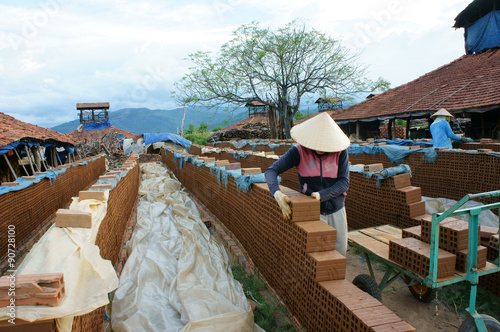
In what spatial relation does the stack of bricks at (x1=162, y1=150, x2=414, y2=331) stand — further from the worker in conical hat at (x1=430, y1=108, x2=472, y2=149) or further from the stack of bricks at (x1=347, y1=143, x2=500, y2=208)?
the worker in conical hat at (x1=430, y1=108, x2=472, y2=149)

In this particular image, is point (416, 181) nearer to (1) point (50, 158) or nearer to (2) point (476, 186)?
(2) point (476, 186)

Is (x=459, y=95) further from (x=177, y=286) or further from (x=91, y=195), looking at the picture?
(x=91, y=195)

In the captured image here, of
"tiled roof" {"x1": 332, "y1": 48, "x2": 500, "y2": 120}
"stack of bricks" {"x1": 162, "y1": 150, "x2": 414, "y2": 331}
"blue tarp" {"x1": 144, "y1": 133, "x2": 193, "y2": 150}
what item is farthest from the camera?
"blue tarp" {"x1": 144, "y1": 133, "x2": 193, "y2": 150}

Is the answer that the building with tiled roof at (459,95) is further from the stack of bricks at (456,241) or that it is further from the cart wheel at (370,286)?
the cart wheel at (370,286)

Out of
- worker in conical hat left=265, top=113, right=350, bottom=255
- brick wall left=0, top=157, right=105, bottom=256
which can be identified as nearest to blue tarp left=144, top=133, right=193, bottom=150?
brick wall left=0, top=157, right=105, bottom=256

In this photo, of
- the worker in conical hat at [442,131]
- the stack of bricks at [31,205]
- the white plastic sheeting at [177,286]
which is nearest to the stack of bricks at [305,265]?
the white plastic sheeting at [177,286]

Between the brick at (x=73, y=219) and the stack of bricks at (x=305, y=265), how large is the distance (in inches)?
71.0

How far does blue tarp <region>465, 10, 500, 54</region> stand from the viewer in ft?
47.9

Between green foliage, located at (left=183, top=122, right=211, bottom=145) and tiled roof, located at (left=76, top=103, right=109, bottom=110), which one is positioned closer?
green foliage, located at (left=183, top=122, right=211, bottom=145)

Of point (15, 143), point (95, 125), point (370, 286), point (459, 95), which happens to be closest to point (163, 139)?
point (95, 125)

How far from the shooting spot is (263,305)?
3223mm

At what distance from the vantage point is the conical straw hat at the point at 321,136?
272 cm

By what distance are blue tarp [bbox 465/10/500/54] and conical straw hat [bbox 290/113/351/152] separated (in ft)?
55.4

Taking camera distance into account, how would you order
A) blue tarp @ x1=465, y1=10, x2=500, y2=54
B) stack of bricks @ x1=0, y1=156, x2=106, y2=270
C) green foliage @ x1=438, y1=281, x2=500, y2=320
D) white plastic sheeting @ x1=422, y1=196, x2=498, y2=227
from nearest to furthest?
green foliage @ x1=438, y1=281, x2=500, y2=320, white plastic sheeting @ x1=422, y1=196, x2=498, y2=227, stack of bricks @ x1=0, y1=156, x2=106, y2=270, blue tarp @ x1=465, y1=10, x2=500, y2=54
